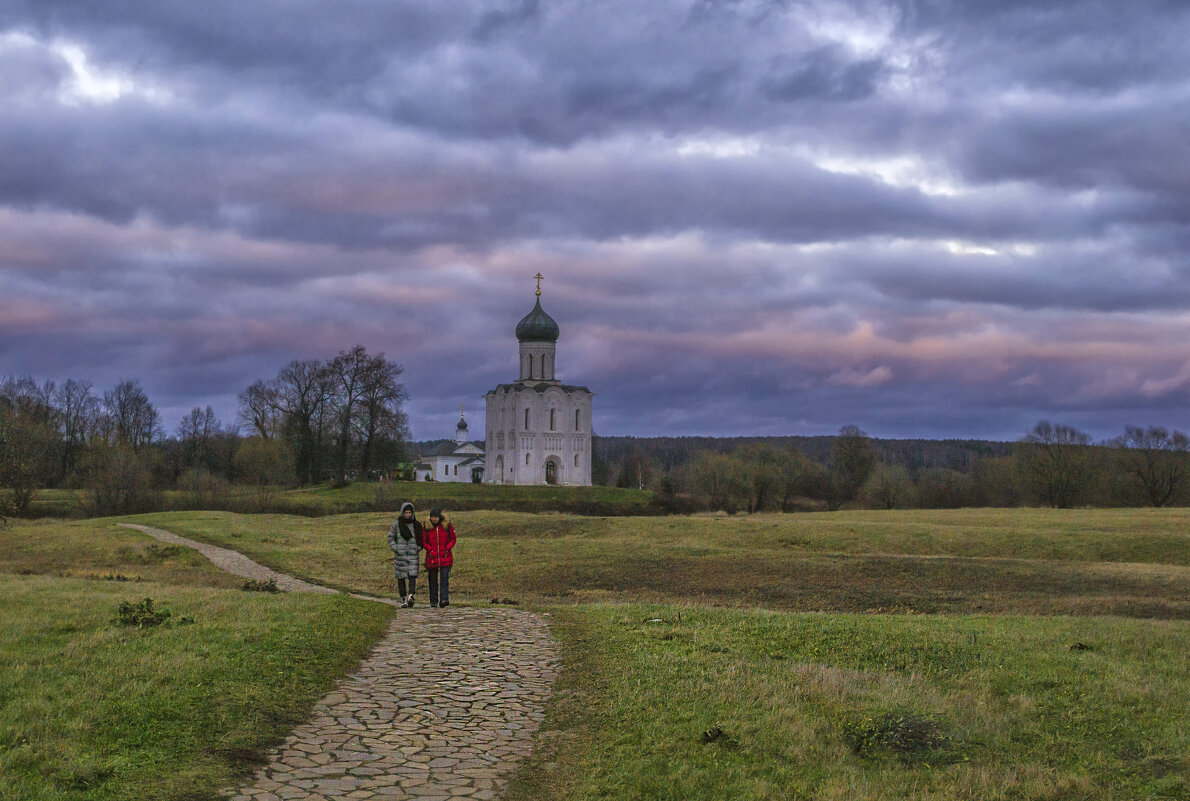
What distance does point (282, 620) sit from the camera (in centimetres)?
1397

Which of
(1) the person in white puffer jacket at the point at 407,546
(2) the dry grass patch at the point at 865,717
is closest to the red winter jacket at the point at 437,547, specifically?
(1) the person in white puffer jacket at the point at 407,546

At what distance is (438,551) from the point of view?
17.8 metres

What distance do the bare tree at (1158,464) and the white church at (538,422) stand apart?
49.4 m

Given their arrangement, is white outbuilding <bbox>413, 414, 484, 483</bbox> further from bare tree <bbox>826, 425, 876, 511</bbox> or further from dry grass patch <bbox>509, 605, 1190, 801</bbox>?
dry grass patch <bbox>509, 605, 1190, 801</bbox>

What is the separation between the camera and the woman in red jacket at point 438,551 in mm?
17812

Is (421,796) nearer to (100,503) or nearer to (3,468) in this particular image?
(3,468)

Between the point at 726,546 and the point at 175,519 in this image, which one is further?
the point at 175,519

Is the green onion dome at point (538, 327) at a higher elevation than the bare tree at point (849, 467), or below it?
higher

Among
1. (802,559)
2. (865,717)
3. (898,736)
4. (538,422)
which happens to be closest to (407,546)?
(865,717)

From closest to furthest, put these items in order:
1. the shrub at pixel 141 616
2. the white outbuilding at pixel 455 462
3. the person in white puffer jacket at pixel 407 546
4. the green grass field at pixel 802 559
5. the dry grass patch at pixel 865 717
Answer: the dry grass patch at pixel 865 717 < the shrub at pixel 141 616 < the person in white puffer jacket at pixel 407 546 < the green grass field at pixel 802 559 < the white outbuilding at pixel 455 462

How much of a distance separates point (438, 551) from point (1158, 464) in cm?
8390

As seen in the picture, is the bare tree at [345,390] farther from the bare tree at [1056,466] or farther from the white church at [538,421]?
the bare tree at [1056,466]

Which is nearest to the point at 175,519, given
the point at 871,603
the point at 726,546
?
the point at 726,546

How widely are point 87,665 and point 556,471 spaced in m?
83.6
